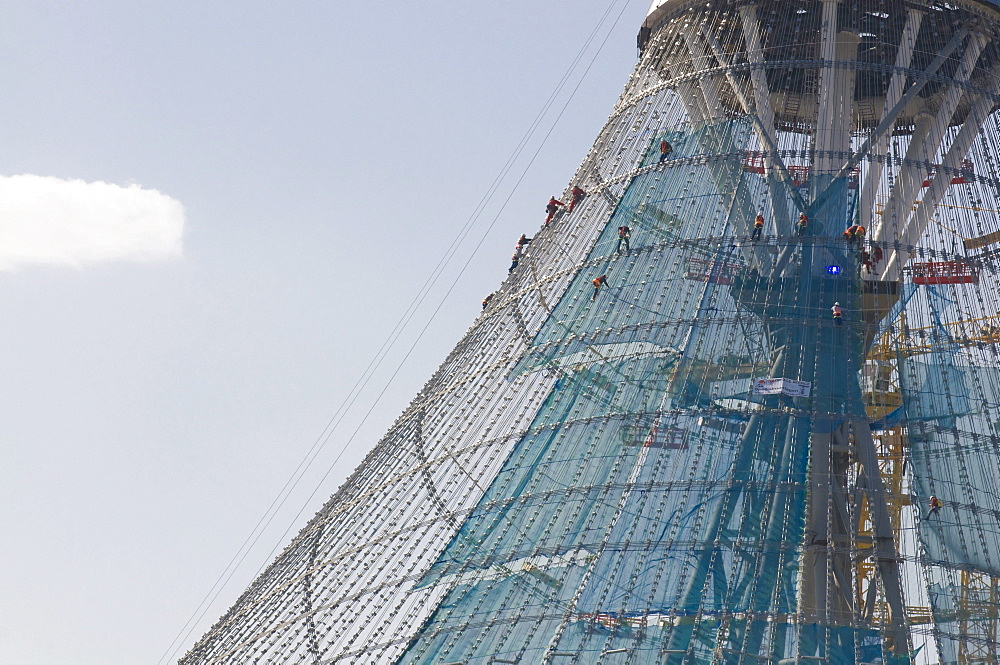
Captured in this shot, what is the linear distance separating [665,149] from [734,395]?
28.9ft

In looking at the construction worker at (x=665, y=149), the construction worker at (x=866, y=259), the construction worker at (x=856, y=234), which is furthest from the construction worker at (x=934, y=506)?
the construction worker at (x=665, y=149)

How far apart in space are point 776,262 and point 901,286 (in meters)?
3.29

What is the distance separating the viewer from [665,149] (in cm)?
4422

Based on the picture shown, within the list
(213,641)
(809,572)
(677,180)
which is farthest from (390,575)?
(677,180)

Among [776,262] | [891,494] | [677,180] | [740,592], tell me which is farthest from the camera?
[677,180]

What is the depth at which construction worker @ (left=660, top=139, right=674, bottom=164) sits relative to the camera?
4425 centimetres

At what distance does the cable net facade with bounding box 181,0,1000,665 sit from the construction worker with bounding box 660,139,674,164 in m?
0.27

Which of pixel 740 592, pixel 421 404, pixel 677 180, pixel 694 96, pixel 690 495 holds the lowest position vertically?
pixel 740 592

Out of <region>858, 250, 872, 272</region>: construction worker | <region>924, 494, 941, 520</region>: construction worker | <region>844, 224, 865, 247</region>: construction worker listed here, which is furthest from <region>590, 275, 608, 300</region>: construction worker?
<region>924, 494, 941, 520</region>: construction worker

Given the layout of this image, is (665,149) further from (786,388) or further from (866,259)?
(786,388)

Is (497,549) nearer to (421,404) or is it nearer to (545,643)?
(545,643)

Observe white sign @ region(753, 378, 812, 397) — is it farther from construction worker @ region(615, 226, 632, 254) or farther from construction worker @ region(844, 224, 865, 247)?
construction worker @ region(615, 226, 632, 254)

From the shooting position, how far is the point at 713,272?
4116 cm

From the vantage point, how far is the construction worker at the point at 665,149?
44.2 metres
